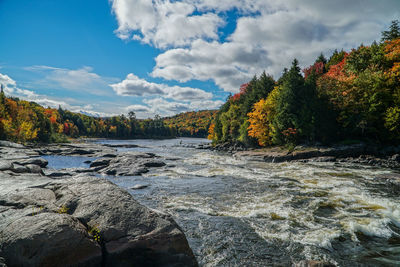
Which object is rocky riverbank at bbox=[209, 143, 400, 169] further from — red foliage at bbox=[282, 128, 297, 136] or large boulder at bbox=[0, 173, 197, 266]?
large boulder at bbox=[0, 173, 197, 266]

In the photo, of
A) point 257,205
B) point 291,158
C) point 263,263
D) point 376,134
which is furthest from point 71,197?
point 376,134

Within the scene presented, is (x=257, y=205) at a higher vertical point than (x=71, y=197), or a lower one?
lower

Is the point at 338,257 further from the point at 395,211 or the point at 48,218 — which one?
the point at 48,218

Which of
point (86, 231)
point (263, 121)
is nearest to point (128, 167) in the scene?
point (86, 231)

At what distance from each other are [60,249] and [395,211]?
1729 cm

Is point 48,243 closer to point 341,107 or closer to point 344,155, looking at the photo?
point 344,155

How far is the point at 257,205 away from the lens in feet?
44.4

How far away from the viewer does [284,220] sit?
1111 cm

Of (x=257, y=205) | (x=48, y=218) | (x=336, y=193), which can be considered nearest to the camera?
(x=48, y=218)

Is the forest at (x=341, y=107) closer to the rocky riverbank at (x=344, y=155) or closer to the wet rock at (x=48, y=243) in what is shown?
the rocky riverbank at (x=344, y=155)

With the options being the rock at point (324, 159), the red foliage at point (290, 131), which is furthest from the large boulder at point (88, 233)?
the red foliage at point (290, 131)

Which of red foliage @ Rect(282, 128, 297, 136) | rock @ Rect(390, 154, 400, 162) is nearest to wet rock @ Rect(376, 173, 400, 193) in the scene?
rock @ Rect(390, 154, 400, 162)

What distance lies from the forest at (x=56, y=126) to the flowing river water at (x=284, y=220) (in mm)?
72710

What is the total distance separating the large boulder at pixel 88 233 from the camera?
5449 millimetres
